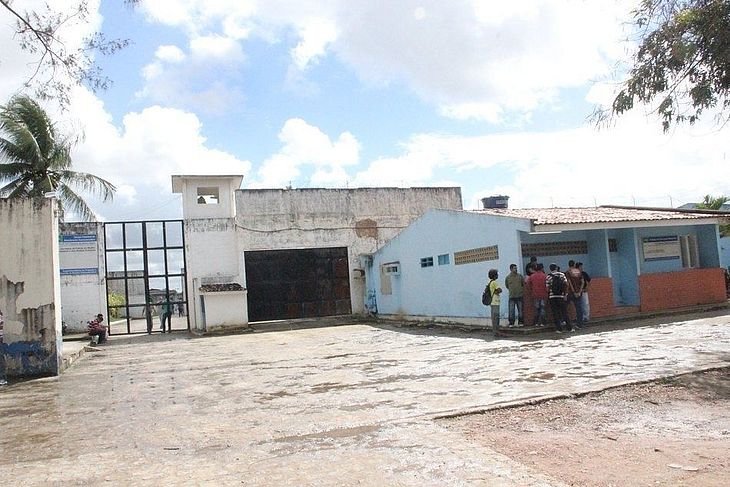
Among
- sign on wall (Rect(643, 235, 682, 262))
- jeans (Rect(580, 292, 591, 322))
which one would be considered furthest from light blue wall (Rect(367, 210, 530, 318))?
sign on wall (Rect(643, 235, 682, 262))

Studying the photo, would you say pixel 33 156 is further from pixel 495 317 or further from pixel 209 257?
pixel 495 317

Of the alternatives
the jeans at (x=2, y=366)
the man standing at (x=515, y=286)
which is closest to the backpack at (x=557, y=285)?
the man standing at (x=515, y=286)

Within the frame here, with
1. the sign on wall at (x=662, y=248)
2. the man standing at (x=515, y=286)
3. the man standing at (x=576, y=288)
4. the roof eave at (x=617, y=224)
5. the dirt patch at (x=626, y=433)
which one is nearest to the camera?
the dirt patch at (x=626, y=433)

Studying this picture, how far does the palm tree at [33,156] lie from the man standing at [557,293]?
56.7 ft

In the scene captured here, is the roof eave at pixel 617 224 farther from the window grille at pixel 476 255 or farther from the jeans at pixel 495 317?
the jeans at pixel 495 317

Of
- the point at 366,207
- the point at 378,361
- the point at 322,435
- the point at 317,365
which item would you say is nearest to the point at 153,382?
the point at 317,365

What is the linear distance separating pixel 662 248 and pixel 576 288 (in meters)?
5.57

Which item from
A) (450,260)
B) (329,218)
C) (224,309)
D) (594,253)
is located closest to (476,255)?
(450,260)

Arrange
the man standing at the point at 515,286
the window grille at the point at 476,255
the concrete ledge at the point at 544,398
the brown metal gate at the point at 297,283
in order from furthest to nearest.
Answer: the brown metal gate at the point at 297,283 < the window grille at the point at 476,255 < the man standing at the point at 515,286 < the concrete ledge at the point at 544,398

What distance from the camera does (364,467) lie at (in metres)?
4.67

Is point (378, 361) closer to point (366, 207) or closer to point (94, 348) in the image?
point (94, 348)

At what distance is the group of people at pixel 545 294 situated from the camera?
43.3 ft

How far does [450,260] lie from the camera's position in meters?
17.8

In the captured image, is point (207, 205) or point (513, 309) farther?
point (207, 205)
